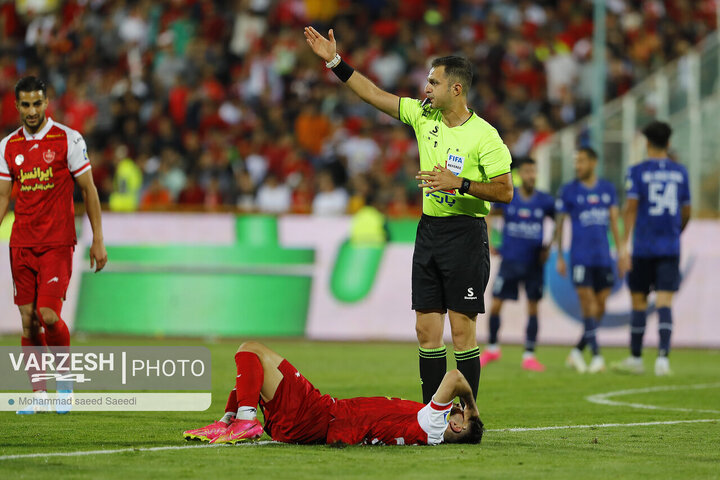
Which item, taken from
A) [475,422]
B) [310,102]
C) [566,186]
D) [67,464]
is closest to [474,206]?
[475,422]

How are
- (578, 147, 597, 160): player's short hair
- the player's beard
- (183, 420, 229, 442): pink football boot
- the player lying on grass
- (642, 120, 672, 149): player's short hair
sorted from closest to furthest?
the player lying on grass, (183, 420, 229, 442): pink football boot, the player's beard, (642, 120, 672, 149): player's short hair, (578, 147, 597, 160): player's short hair

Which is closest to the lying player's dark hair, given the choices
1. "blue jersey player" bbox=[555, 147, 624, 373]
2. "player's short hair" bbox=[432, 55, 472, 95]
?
"player's short hair" bbox=[432, 55, 472, 95]

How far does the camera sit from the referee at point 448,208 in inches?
326

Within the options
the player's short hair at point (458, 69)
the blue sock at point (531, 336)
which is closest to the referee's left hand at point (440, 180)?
the player's short hair at point (458, 69)

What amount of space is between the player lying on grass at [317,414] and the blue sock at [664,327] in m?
6.59

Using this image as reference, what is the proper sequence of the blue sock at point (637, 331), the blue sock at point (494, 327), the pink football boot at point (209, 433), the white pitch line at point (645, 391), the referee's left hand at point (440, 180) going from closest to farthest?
the pink football boot at point (209, 433) → the referee's left hand at point (440, 180) → the white pitch line at point (645, 391) → the blue sock at point (637, 331) → the blue sock at point (494, 327)

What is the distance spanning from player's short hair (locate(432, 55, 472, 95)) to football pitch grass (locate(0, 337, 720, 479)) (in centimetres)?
245

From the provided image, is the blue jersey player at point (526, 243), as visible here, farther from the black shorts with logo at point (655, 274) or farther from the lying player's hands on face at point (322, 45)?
the lying player's hands on face at point (322, 45)

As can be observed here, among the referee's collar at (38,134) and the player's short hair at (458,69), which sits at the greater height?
the player's short hair at (458,69)

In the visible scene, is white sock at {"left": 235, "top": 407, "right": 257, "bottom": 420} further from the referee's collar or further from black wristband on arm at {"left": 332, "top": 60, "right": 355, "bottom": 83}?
the referee's collar

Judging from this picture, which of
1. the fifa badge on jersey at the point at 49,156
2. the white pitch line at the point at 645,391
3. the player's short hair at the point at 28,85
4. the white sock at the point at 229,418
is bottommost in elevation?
the white pitch line at the point at 645,391

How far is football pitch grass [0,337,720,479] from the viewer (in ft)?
21.8

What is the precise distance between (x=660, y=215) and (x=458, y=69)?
6085 millimetres

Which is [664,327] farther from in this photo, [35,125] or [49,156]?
[35,125]
